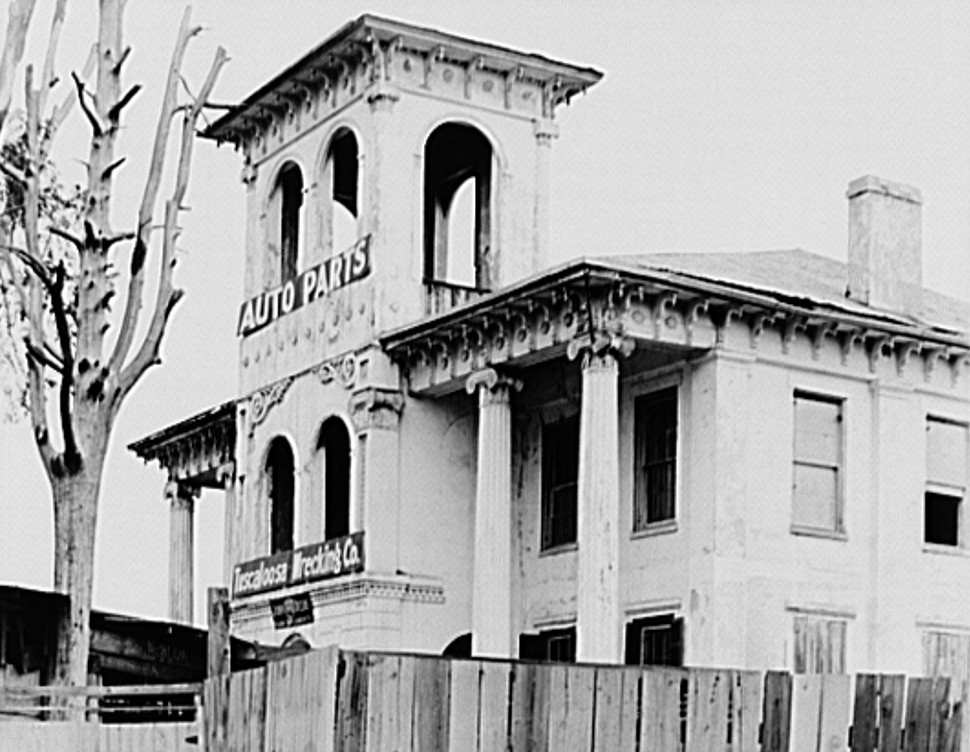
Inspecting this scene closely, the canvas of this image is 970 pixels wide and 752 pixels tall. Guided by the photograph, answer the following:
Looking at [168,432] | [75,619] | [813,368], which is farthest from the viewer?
[168,432]

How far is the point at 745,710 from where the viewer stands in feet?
47.3

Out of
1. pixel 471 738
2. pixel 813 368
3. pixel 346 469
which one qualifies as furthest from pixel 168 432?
pixel 471 738

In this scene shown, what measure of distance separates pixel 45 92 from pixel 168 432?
50.3 ft

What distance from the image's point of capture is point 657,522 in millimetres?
27219

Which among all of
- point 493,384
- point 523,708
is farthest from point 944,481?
point 523,708

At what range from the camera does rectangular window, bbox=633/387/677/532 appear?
89.2 ft

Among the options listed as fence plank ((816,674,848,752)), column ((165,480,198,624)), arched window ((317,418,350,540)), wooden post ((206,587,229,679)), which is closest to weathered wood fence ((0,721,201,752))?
wooden post ((206,587,229,679))

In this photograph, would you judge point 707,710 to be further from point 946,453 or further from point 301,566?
point 301,566

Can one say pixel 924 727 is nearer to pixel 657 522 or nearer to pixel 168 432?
pixel 657 522

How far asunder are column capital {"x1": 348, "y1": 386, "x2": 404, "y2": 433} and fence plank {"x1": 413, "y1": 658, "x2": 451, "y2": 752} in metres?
15.4

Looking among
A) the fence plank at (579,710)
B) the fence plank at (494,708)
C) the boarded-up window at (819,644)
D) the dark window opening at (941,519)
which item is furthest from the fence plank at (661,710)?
the dark window opening at (941,519)

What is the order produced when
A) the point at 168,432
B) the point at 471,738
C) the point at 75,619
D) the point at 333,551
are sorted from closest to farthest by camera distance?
the point at 471,738
the point at 75,619
the point at 333,551
the point at 168,432

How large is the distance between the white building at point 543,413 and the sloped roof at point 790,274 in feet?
0.29

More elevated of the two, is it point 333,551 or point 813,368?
point 813,368
